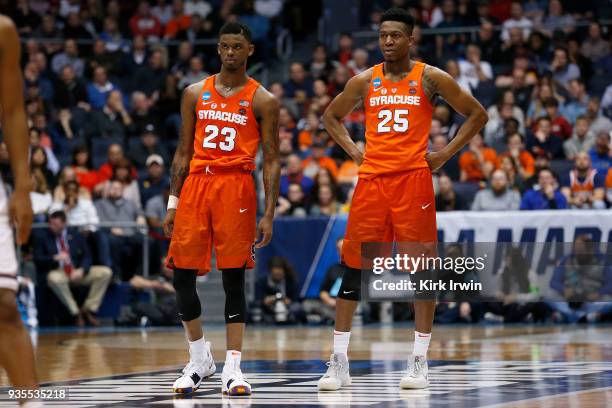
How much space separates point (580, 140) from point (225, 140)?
10.6m

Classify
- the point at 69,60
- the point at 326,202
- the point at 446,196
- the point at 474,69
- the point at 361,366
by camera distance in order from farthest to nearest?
the point at 69,60 → the point at 474,69 → the point at 326,202 → the point at 446,196 → the point at 361,366

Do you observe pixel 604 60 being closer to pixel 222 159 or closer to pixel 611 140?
pixel 611 140

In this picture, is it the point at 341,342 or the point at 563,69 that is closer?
the point at 341,342

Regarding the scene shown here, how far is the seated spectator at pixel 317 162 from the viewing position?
717 inches

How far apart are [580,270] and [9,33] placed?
10.3m

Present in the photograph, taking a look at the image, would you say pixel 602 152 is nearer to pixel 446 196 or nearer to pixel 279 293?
pixel 446 196

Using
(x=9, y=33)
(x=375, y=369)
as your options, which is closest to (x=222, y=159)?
(x=375, y=369)

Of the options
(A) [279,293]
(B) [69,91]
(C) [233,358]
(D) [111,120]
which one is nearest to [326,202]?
(A) [279,293]

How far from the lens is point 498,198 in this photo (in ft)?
53.5

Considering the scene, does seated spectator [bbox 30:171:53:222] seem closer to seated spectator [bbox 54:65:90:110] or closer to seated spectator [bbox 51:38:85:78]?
seated spectator [bbox 54:65:90:110]

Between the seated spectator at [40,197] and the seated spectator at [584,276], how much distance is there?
6639mm

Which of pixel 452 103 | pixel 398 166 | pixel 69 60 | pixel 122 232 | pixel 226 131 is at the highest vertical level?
pixel 69 60

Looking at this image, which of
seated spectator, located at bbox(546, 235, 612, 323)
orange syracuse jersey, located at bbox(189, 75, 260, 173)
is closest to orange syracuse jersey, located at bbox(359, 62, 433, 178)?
→ orange syracuse jersey, located at bbox(189, 75, 260, 173)

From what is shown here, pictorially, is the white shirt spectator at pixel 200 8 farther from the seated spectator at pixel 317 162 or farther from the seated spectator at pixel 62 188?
the seated spectator at pixel 62 188
